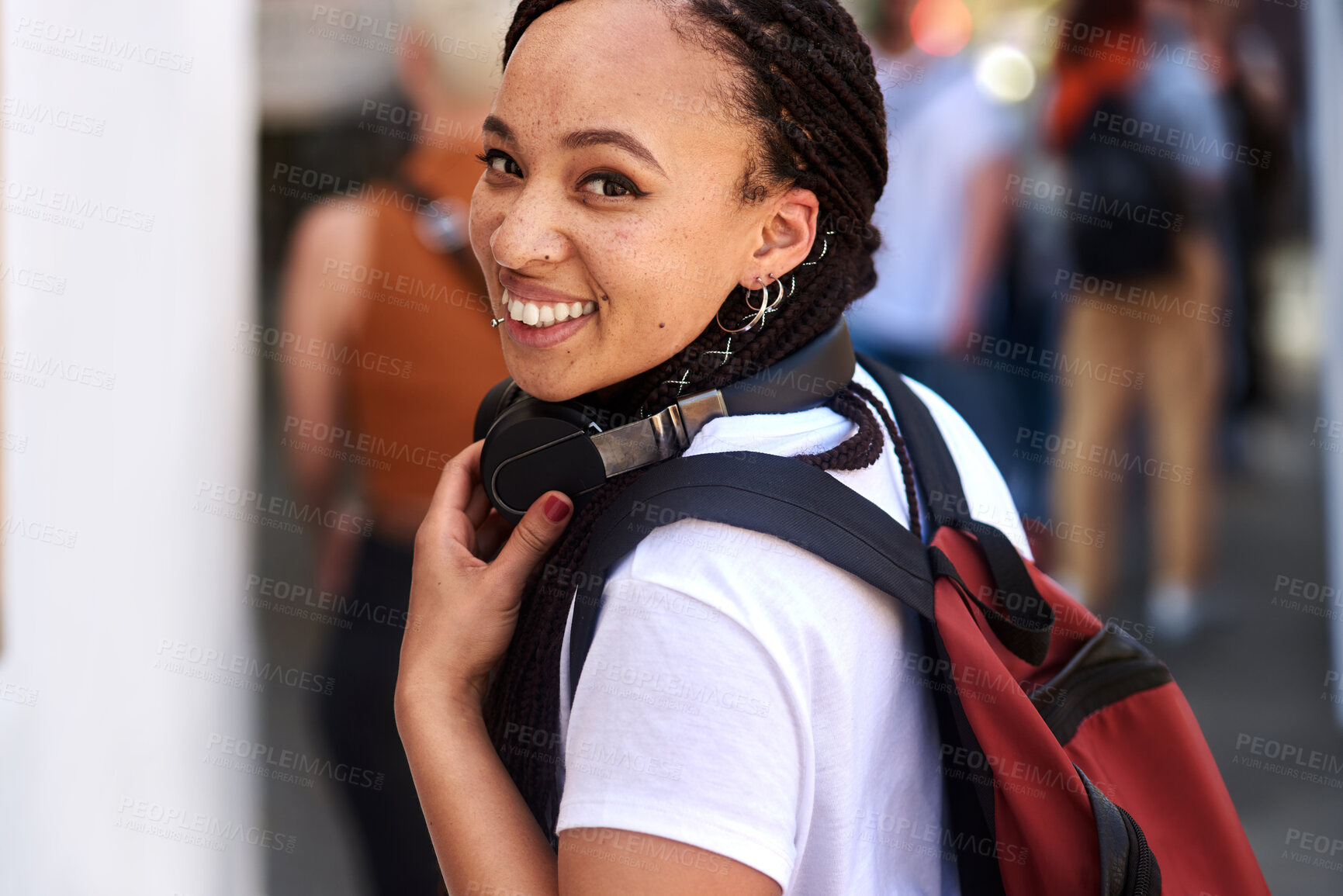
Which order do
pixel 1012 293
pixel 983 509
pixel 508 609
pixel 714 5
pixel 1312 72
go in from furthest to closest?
pixel 1012 293, pixel 1312 72, pixel 983 509, pixel 508 609, pixel 714 5

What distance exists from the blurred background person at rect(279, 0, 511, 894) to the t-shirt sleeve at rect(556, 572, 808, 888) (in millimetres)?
1433

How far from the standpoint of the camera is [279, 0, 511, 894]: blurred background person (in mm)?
2396

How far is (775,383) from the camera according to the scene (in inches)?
49.6

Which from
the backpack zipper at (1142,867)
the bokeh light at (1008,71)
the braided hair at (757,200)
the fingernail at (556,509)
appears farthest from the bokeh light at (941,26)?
the backpack zipper at (1142,867)

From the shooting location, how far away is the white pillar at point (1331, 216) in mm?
3861

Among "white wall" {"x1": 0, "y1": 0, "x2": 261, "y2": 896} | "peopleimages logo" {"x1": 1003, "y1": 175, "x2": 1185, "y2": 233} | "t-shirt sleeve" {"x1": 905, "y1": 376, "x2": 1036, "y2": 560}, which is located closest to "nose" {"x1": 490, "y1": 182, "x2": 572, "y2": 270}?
"t-shirt sleeve" {"x1": 905, "y1": 376, "x2": 1036, "y2": 560}

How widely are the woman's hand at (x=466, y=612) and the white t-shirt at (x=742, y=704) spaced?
0.45 ft

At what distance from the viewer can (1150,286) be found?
4422 millimetres

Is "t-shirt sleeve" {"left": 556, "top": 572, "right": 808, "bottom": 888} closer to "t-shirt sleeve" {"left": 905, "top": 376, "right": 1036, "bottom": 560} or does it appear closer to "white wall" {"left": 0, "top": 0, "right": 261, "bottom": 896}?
"t-shirt sleeve" {"left": 905, "top": 376, "right": 1036, "bottom": 560}

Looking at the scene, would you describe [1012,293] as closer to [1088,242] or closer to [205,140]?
[1088,242]

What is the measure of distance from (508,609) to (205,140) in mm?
1734

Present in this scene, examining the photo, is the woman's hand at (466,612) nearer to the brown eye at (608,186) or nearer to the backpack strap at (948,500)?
the brown eye at (608,186)

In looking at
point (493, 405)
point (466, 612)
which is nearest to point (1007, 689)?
point (466, 612)

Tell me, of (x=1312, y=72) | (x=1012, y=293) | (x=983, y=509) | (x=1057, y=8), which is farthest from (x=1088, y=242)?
(x=983, y=509)
